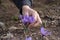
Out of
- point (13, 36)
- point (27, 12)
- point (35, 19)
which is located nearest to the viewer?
point (35, 19)

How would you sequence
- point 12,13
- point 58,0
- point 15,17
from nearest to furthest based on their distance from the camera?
point 15,17 < point 12,13 < point 58,0

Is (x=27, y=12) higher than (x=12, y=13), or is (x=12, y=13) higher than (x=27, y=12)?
(x=27, y=12)

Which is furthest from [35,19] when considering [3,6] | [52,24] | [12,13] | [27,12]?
[3,6]

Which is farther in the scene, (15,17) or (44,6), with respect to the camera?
(44,6)

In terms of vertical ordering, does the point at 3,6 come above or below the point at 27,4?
below

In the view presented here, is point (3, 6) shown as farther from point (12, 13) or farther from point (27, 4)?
point (27, 4)

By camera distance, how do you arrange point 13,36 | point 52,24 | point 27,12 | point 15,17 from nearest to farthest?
point 27,12, point 13,36, point 52,24, point 15,17

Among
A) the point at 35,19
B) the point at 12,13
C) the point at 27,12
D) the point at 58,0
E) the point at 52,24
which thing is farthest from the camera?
the point at 58,0

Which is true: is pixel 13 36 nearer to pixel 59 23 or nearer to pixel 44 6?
pixel 59 23

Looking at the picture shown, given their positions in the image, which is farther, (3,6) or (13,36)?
(3,6)

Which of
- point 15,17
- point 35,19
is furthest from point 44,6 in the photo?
point 35,19
